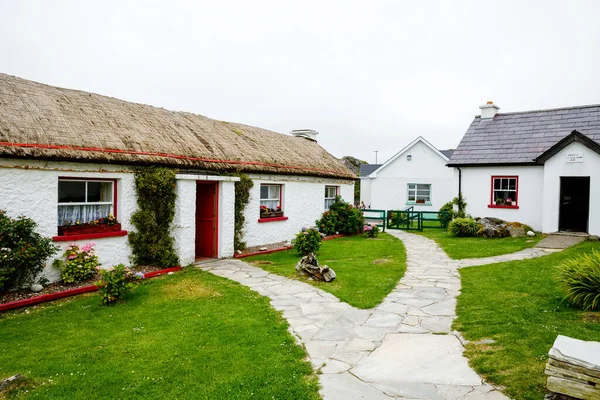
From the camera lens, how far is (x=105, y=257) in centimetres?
1009

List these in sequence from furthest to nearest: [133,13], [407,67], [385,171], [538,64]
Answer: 1. [385,171]
2. [407,67]
3. [538,64]
4. [133,13]

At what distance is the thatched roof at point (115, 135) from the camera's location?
8992 mm

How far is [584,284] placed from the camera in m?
6.98

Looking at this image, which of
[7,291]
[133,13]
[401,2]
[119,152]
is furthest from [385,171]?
[7,291]

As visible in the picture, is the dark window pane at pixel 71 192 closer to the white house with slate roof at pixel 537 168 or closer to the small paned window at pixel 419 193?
the white house with slate roof at pixel 537 168

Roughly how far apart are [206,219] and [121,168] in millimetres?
3511

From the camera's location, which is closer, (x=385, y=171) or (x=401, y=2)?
(x=401, y=2)

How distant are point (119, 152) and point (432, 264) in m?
9.46

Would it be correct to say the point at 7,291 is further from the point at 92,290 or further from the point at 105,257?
the point at 105,257

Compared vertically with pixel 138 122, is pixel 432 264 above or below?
below

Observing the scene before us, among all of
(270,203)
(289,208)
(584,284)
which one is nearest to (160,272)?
(270,203)

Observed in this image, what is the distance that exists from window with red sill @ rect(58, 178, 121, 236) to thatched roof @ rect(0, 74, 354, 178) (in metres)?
0.80

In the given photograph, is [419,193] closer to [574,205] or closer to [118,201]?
[574,205]

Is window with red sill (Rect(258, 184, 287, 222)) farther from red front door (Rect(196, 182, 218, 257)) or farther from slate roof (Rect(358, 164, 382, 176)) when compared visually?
slate roof (Rect(358, 164, 382, 176))
